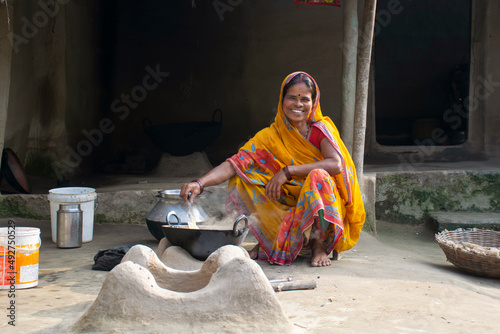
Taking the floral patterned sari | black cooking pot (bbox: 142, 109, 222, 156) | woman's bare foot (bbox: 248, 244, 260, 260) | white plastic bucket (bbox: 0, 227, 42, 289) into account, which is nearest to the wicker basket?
the floral patterned sari

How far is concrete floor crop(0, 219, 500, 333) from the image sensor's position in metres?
2.19

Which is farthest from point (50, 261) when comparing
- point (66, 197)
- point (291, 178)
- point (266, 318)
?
point (266, 318)

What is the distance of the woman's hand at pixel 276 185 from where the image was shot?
323 cm

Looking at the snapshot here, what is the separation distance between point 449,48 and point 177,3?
5235 millimetres

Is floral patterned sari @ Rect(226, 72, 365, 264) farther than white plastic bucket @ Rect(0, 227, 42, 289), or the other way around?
floral patterned sari @ Rect(226, 72, 365, 264)

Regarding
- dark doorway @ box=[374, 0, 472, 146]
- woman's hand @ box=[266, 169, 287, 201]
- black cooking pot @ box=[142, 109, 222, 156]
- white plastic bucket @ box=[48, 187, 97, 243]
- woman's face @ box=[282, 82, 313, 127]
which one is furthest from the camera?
dark doorway @ box=[374, 0, 472, 146]

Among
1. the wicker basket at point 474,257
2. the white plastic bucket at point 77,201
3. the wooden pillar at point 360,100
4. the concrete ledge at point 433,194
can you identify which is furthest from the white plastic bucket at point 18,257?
the concrete ledge at point 433,194

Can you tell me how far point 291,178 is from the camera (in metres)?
3.34

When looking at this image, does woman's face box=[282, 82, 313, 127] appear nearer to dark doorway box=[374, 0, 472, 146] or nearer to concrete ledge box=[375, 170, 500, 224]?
concrete ledge box=[375, 170, 500, 224]

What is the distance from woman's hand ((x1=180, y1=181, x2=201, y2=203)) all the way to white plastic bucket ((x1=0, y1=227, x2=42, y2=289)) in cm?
82

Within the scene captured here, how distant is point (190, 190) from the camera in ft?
10.3

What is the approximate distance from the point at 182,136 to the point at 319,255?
10.4ft

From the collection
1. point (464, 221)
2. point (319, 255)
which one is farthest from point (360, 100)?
point (319, 255)

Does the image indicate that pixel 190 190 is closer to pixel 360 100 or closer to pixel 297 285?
pixel 297 285
